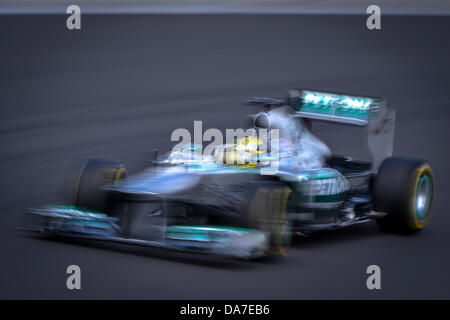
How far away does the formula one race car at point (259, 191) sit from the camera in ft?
21.9

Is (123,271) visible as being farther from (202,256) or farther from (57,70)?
(57,70)

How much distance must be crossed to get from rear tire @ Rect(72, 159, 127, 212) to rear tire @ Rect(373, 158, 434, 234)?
8.01ft

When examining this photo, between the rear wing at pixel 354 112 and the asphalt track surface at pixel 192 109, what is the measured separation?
92cm

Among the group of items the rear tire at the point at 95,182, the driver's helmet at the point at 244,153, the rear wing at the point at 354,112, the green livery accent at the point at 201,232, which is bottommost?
the green livery accent at the point at 201,232

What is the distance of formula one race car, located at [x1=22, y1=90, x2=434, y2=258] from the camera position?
6.66m

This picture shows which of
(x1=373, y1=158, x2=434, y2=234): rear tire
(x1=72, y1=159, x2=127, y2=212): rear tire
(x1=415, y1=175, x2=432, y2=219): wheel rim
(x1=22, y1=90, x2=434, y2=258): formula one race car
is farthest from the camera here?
(x1=415, y1=175, x2=432, y2=219): wheel rim

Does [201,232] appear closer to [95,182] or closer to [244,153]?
[244,153]

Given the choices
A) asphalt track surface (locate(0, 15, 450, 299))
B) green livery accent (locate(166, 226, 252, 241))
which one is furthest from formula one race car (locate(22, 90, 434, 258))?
asphalt track surface (locate(0, 15, 450, 299))

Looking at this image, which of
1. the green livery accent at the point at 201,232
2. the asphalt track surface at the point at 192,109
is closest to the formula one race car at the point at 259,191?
the green livery accent at the point at 201,232

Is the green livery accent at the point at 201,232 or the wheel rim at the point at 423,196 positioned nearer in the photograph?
the green livery accent at the point at 201,232

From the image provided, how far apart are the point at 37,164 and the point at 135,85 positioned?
3.70m

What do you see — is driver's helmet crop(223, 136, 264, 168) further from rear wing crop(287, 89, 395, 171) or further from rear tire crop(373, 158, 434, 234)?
rear tire crop(373, 158, 434, 234)

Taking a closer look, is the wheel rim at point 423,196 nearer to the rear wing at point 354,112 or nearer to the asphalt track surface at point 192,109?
the asphalt track surface at point 192,109

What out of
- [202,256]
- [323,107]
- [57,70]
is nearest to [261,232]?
[202,256]
